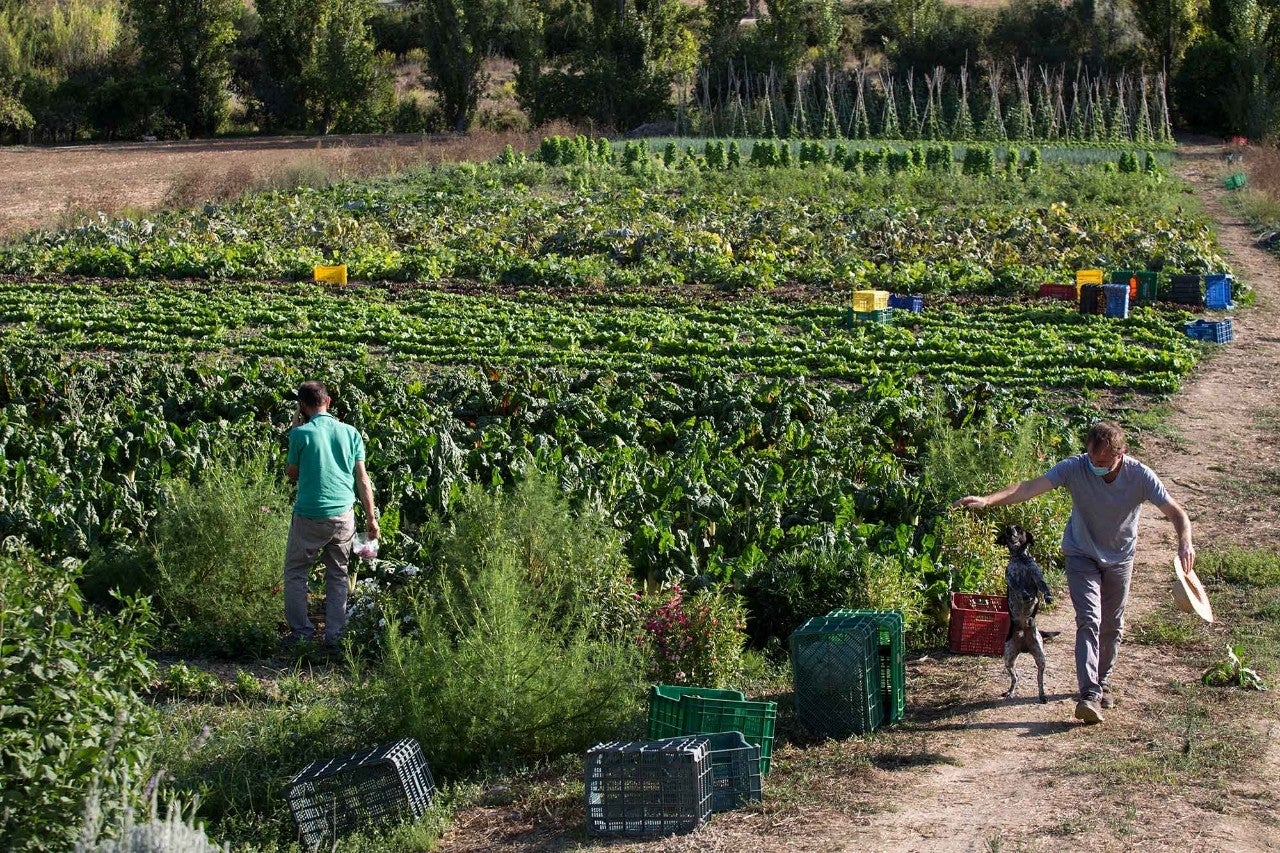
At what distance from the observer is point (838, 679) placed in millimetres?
7348

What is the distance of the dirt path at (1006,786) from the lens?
6.03 meters

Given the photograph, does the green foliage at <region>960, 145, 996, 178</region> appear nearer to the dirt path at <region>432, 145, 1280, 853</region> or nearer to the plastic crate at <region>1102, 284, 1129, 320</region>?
the plastic crate at <region>1102, 284, 1129, 320</region>

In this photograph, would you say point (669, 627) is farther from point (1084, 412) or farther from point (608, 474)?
point (1084, 412)

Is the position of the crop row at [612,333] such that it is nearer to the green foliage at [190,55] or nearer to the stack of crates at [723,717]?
the stack of crates at [723,717]

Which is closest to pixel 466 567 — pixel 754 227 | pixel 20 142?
pixel 754 227

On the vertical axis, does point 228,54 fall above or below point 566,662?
above

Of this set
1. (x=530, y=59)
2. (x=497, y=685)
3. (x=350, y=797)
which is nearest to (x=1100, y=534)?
(x=497, y=685)

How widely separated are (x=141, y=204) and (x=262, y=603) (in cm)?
2942

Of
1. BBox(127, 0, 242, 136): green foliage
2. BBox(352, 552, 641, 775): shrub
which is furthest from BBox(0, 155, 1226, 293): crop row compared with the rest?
BBox(127, 0, 242, 136): green foliage

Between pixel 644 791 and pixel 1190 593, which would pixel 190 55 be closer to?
pixel 1190 593

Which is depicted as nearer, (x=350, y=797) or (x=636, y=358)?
(x=350, y=797)

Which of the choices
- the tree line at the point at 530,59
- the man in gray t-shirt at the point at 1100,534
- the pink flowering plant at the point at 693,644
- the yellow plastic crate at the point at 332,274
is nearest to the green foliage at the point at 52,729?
the pink flowering plant at the point at 693,644

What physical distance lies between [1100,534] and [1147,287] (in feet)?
55.0

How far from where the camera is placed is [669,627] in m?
8.05
